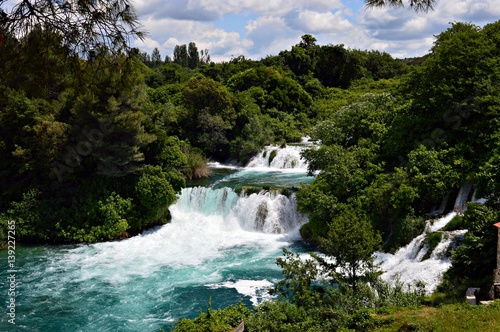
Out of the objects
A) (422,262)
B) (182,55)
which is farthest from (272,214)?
(182,55)

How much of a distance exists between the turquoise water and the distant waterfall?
0.15 feet

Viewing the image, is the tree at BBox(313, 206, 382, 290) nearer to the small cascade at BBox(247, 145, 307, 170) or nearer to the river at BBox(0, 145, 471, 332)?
the river at BBox(0, 145, 471, 332)

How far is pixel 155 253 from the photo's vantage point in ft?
61.2

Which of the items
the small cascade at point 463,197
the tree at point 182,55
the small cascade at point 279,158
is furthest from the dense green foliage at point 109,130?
the tree at point 182,55

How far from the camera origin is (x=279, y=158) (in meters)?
29.7

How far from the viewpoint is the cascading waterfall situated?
43.1 feet

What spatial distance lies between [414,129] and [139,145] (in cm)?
1189

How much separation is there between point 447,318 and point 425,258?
555 centimetres

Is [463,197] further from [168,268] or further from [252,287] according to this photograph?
[168,268]

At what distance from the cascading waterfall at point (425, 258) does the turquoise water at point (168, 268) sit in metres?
3.98

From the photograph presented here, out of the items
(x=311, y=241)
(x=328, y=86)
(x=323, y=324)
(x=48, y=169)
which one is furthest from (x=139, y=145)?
(x=328, y=86)

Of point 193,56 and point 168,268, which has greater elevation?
point 193,56

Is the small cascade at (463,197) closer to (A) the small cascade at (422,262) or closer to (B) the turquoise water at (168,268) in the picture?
(A) the small cascade at (422,262)

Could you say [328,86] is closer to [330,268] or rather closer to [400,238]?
[400,238]
